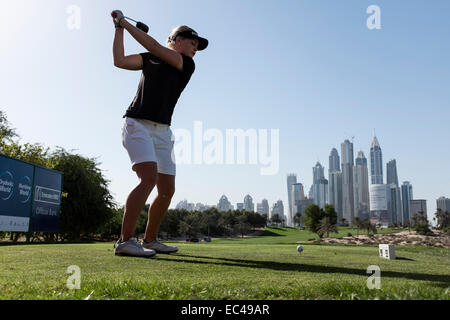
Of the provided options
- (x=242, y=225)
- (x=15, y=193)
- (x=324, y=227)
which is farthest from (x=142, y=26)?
(x=242, y=225)

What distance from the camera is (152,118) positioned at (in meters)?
4.44

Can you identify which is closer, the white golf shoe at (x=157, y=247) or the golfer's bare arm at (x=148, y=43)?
the golfer's bare arm at (x=148, y=43)

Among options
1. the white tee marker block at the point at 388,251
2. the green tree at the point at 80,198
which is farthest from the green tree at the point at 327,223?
the white tee marker block at the point at 388,251

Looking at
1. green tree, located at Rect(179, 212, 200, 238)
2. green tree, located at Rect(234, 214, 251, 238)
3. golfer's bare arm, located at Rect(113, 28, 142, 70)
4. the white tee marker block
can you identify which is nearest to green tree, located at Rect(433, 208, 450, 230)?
green tree, located at Rect(234, 214, 251, 238)

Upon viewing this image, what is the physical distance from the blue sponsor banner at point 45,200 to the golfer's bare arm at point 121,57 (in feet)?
18.2

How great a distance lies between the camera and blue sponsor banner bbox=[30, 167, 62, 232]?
8.98 metres

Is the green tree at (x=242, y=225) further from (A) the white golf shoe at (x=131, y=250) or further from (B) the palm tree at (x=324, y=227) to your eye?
(A) the white golf shoe at (x=131, y=250)

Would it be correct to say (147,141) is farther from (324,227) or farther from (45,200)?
(324,227)

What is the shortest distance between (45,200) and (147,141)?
21.7 feet

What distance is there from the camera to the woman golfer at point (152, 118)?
14.0ft
